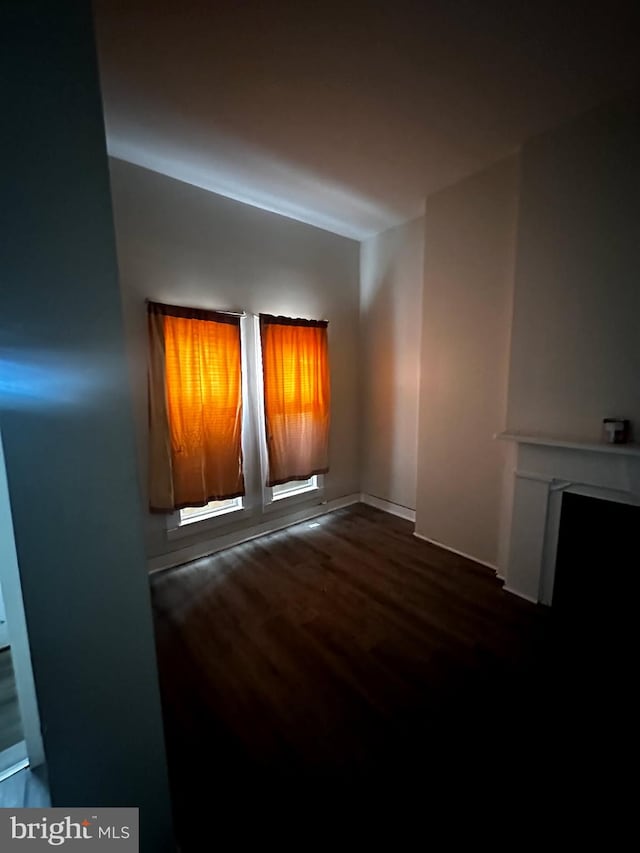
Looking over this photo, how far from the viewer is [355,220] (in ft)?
10.0

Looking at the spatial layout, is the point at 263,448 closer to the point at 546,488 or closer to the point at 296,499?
the point at 296,499

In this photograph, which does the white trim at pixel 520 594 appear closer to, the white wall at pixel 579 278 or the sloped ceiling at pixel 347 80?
the white wall at pixel 579 278

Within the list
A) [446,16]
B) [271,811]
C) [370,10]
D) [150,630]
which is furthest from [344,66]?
[271,811]

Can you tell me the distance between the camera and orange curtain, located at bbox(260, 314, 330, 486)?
2.91 meters

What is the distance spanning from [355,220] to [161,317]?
2.05 meters

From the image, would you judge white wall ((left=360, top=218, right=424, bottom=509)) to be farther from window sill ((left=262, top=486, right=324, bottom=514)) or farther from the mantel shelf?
the mantel shelf

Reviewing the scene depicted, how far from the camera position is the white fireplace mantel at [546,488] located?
1.78 meters

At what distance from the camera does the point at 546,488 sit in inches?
80.8

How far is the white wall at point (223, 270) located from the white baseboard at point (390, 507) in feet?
1.26

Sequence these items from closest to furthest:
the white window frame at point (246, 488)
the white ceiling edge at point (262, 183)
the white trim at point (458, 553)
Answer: the white ceiling edge at point (262, 183) < the white trim at point (458, 553) < the white window frame at point (246, 488)

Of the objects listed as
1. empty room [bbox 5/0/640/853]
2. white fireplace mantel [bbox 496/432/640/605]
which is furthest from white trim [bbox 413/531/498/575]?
white fireplace mantel [bbox 496/432/640/605]

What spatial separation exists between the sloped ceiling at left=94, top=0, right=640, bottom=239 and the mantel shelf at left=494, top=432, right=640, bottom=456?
73.0 inches

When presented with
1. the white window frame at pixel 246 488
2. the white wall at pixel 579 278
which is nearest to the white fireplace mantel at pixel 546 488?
the white wall at pixel 579 278

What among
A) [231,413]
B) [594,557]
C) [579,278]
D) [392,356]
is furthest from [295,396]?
[594,557]
